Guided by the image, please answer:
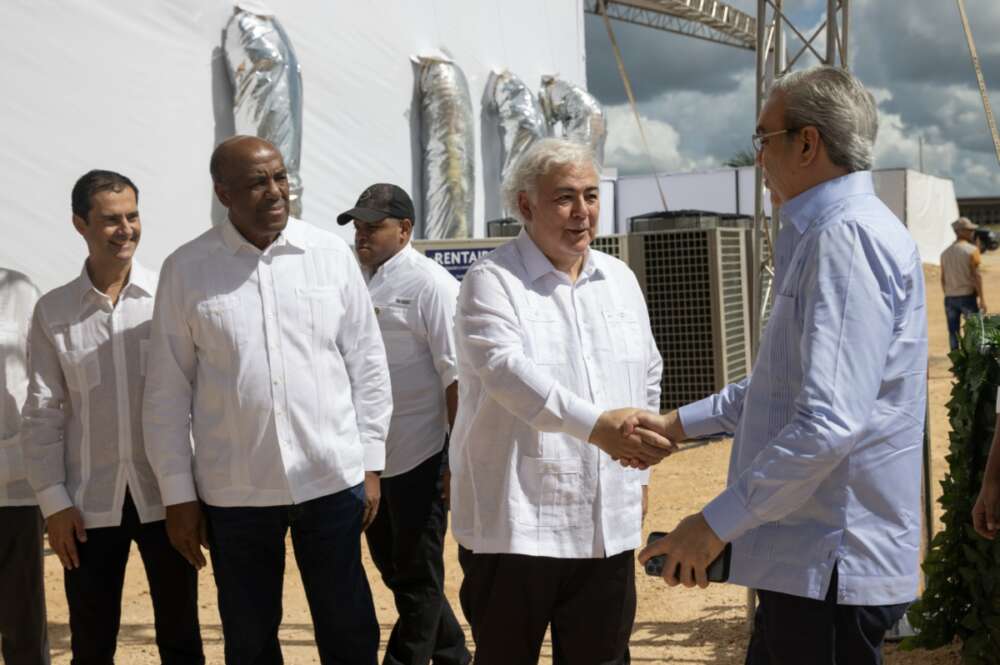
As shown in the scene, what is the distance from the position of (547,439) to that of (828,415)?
99 cm

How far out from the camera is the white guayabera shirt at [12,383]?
322cm

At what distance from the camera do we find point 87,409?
3029 mm

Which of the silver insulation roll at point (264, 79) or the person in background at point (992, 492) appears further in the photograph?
the silver insulation roll at point (264, 79)

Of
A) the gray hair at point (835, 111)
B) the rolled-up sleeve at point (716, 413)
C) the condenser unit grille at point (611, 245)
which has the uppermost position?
the condenser unit grille at point (611, 245)

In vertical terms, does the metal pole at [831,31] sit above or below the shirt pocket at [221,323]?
above

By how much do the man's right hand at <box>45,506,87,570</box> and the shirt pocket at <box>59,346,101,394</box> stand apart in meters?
0.34

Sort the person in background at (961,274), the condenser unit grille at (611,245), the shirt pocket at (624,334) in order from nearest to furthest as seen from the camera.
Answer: the shirt pocket at (624,334) < the condenser unit grille at (611,245) < the person in background at (961,274)

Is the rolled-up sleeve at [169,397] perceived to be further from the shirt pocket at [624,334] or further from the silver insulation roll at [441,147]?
the silver insulation roll at [441,147]

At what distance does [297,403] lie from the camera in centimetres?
281

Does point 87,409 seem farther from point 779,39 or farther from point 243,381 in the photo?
point 779,39

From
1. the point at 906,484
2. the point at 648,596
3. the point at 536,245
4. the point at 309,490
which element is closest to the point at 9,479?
the point at 309,490

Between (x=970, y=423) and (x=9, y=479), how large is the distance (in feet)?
10.2

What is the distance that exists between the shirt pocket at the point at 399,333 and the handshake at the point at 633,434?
1484 mm

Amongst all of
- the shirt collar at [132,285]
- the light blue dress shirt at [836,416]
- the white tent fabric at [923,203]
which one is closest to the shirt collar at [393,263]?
the shirt collar at [132,285]
